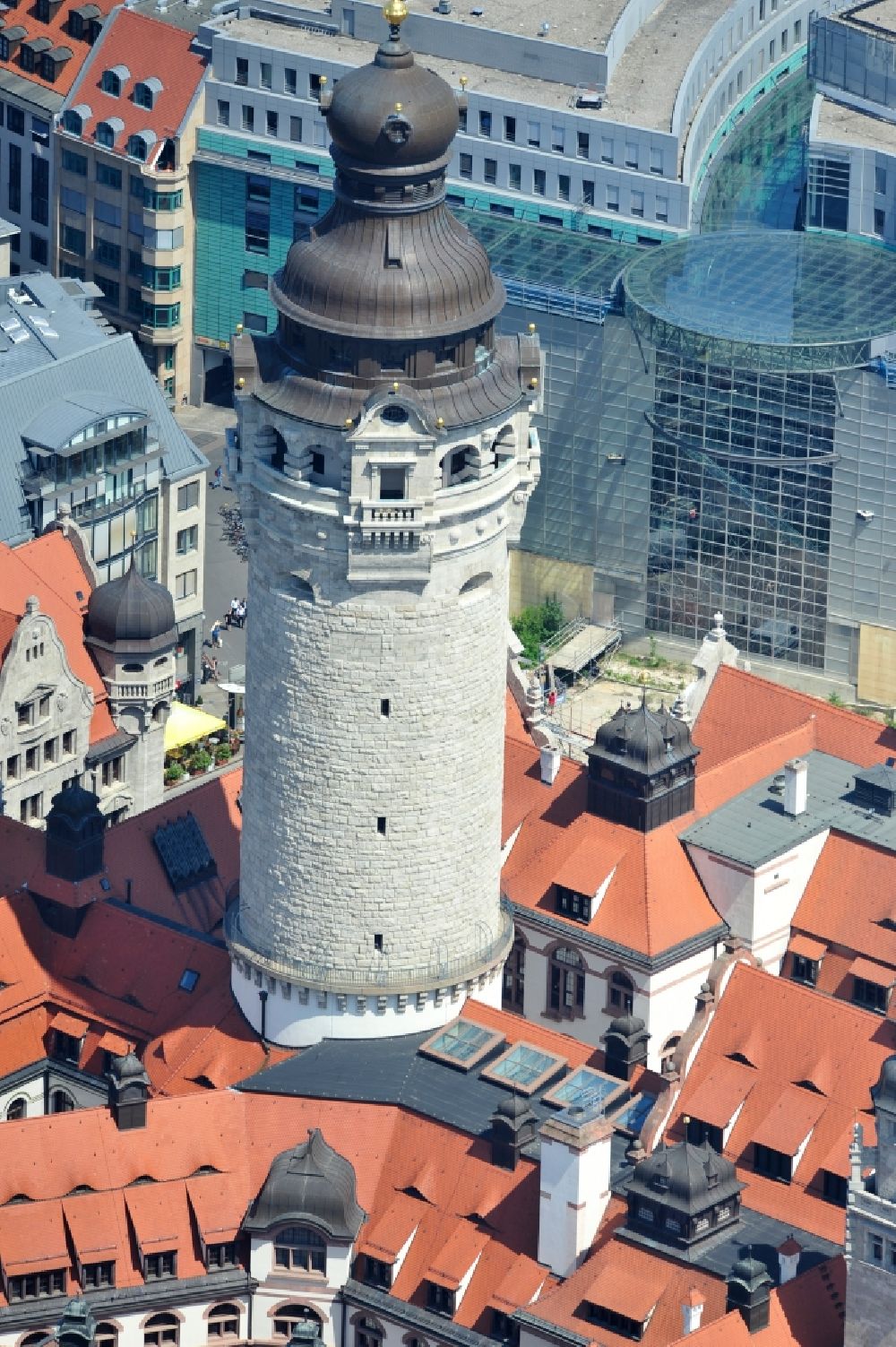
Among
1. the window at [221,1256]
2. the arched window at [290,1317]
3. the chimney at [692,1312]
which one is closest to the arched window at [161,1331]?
the window at [221,1256]

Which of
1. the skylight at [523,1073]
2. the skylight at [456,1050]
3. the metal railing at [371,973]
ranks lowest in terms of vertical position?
the skylight at [523,1073]

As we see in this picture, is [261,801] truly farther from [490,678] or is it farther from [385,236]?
[385,236]

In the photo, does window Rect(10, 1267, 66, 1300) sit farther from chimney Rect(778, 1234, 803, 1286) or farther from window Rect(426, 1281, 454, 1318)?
chimney Rect(778, 1234, 803, 1286)

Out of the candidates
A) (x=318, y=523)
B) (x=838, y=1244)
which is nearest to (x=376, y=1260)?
(x=838, y=1244)

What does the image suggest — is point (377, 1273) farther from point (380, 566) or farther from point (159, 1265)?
point (380, 566)

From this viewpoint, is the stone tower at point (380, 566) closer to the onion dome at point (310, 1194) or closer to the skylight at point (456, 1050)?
the skylight at point (456, 1050)

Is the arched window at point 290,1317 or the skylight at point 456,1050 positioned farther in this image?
the skylight at point 456,1050

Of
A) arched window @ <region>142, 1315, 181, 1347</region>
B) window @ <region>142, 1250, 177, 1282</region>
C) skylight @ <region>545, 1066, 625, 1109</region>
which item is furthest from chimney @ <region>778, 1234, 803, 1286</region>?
arched window @ <region>142, 1315, 181, 1347</region>
